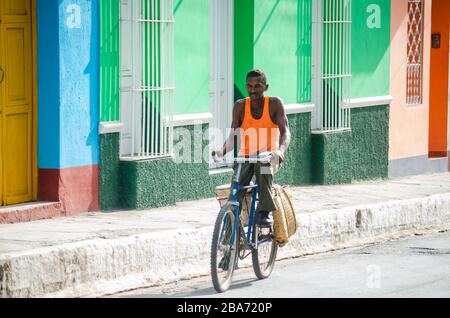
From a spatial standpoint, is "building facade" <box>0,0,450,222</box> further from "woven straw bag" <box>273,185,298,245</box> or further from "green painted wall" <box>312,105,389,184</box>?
"woven straw bag" <box>273,185,298,245</box>

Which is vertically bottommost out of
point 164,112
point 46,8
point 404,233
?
point 404,233

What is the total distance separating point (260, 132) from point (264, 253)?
46.8 inches

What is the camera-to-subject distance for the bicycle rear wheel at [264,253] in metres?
9.92

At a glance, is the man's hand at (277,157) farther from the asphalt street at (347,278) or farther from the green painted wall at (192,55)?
the green painted wall at (192,55)

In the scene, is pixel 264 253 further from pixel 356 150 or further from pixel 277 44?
pixel 356 150

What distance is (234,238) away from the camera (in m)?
9.48

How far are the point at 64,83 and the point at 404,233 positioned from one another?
4519 millimetres

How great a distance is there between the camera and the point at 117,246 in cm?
984

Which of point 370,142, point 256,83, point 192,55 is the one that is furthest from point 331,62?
point 256,83

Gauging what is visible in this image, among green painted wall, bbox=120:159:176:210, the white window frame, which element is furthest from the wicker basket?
the white window frame
